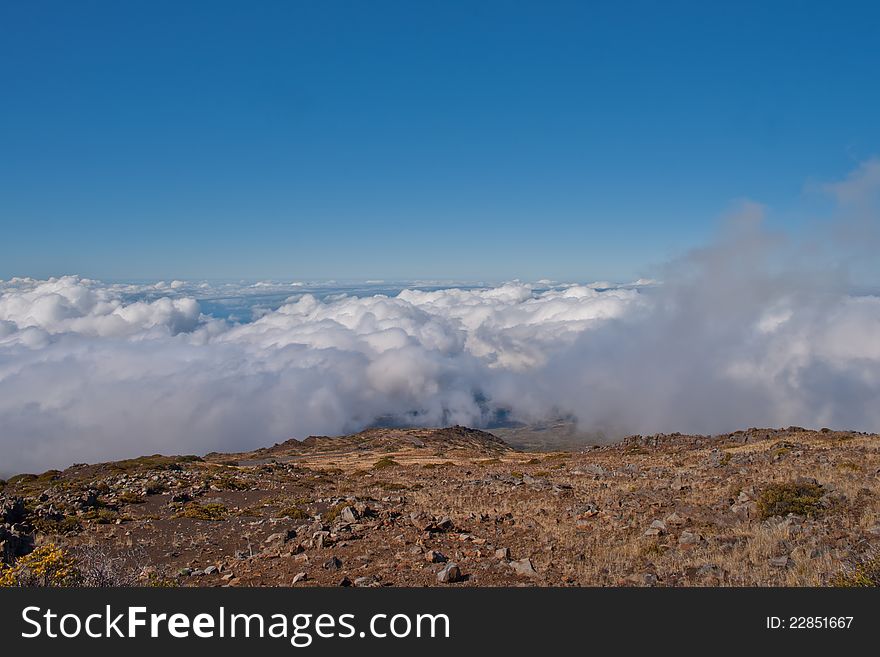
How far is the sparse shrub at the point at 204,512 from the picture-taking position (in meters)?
20.8

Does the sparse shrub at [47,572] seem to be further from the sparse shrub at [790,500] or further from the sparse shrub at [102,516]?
the sparse shrub at [790,500]

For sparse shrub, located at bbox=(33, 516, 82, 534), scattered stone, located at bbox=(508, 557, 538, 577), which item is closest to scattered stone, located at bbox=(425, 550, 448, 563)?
scattered stone, located at bbox=(508, 557, 538, 577)

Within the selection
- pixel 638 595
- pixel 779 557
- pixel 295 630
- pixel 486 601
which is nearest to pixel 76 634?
pixel 295 630

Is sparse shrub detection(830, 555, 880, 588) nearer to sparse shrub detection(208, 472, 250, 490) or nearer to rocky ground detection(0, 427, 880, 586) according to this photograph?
rocky ground detection(0, 427, 880, 586)

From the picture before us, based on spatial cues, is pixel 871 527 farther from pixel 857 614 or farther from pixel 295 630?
pixel 295 630

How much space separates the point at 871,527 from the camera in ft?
38.8

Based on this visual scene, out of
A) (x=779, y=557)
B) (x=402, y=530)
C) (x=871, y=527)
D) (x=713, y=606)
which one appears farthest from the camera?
(x=402, y=530)

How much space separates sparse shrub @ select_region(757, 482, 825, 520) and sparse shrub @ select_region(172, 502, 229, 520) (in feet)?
65.9

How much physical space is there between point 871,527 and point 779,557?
11.4 feet

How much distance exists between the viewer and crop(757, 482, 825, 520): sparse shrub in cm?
1375

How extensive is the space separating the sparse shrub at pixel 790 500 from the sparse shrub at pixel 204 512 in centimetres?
2009

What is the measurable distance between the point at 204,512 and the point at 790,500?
22.2 metres

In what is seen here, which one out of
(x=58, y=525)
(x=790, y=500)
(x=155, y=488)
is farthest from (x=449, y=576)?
(x=155, y=488)

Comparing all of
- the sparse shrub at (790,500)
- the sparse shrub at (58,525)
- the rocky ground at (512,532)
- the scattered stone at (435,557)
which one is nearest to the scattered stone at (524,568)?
the rocky ground at (512,532)
